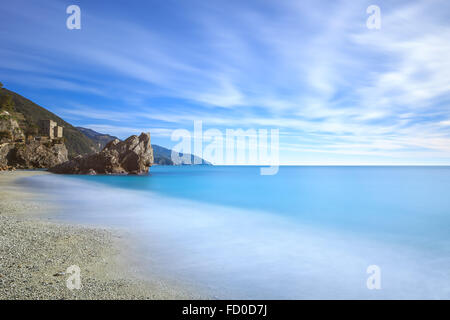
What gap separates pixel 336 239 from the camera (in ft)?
40.8

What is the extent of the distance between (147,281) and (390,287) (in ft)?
20.6

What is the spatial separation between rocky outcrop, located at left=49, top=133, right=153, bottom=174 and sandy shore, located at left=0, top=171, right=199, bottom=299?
53754 mm

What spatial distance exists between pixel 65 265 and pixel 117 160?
59.7 meters

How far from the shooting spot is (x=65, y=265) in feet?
22.3

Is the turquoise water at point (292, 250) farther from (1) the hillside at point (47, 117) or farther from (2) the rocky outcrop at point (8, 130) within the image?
(1) the hillside at point (47, 117)

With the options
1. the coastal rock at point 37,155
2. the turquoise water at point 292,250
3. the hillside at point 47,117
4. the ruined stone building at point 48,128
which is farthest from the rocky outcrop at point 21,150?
the turquoise water at point 292,250

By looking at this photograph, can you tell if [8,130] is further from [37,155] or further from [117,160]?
[117,160]

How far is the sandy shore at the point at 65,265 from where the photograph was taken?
5.44 meters

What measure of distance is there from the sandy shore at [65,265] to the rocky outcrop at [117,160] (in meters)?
53.8

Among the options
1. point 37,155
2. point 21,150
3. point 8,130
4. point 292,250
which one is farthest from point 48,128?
point 292,250

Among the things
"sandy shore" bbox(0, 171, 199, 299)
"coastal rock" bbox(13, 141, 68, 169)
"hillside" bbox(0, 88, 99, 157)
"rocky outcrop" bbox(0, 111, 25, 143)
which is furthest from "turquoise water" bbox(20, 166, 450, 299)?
"hillside" bbox(0, 88, 99, 157)

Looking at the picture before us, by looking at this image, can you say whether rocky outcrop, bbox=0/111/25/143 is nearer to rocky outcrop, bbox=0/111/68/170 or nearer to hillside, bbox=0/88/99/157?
rocky outcrop, bbox=0/111/68/170
